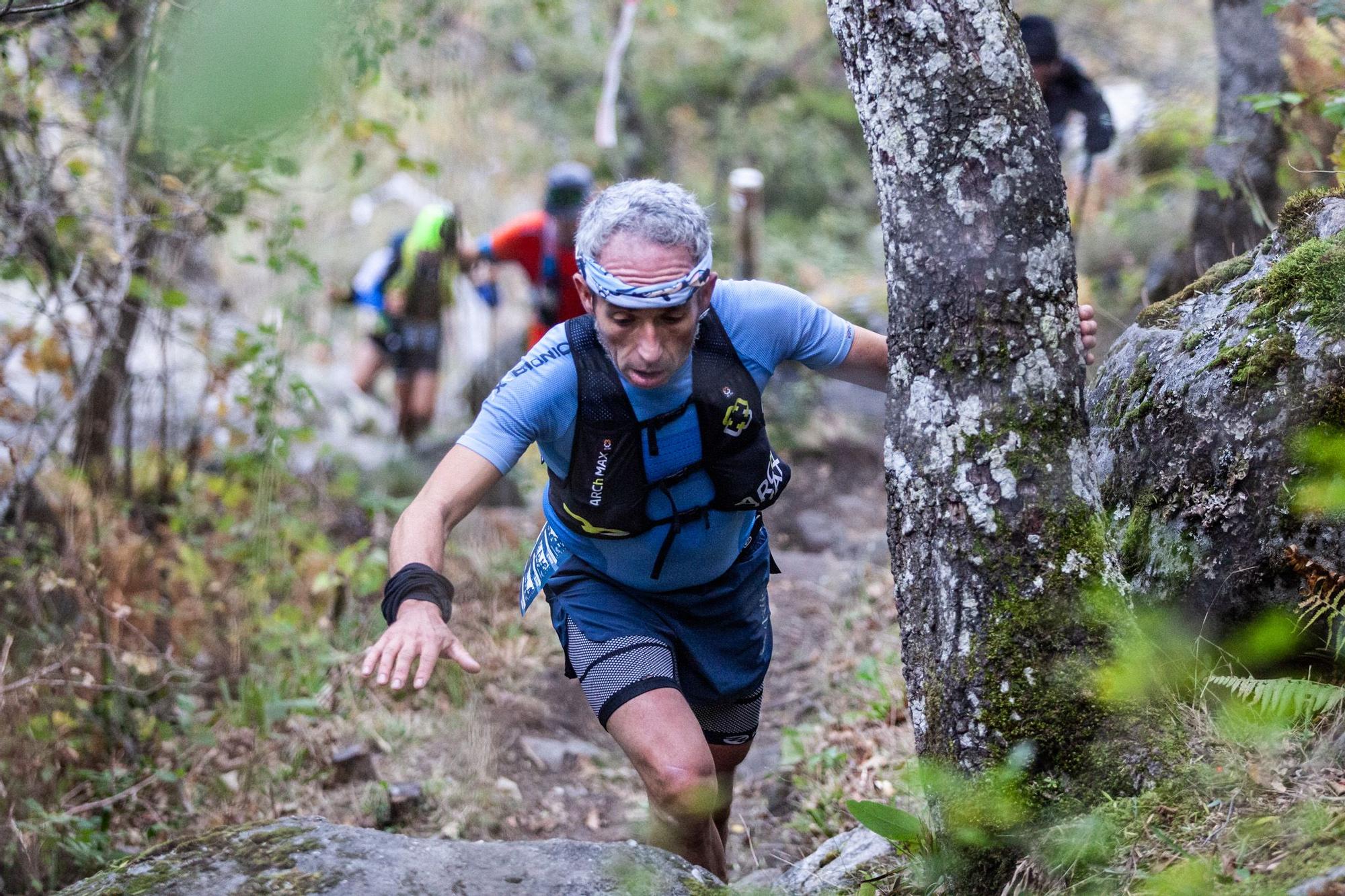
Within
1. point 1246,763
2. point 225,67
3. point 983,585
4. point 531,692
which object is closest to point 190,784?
point 531,692

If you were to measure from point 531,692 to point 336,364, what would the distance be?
10959 millimetres

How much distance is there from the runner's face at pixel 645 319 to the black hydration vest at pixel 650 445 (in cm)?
9

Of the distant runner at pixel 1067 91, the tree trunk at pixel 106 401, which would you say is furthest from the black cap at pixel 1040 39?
the tree trunk at pixel 106 401

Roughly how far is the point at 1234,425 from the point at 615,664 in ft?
6.02

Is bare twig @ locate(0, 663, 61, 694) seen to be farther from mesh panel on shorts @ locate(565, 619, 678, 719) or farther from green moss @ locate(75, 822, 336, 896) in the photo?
mesh panel on shorts @ locate(565, 619, 678, 719)

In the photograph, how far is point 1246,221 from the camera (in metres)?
5.77

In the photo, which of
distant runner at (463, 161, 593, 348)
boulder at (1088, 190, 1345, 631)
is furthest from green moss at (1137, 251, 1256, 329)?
distant runner at (463, 161, 593, 348)

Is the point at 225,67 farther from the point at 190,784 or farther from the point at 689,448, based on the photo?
the point at 190,784

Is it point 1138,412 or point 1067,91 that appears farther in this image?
point 1067,91

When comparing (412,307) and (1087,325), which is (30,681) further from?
(412,307)

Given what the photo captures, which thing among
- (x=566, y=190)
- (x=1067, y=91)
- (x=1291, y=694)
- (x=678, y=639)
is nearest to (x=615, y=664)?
(x=678, y=639)

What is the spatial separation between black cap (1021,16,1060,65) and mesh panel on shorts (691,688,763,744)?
4.94 m

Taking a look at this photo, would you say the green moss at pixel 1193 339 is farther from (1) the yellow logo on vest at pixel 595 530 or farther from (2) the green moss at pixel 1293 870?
(1) the yellow logo on vest at pixel 595 530

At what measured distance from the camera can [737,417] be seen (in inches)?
131
